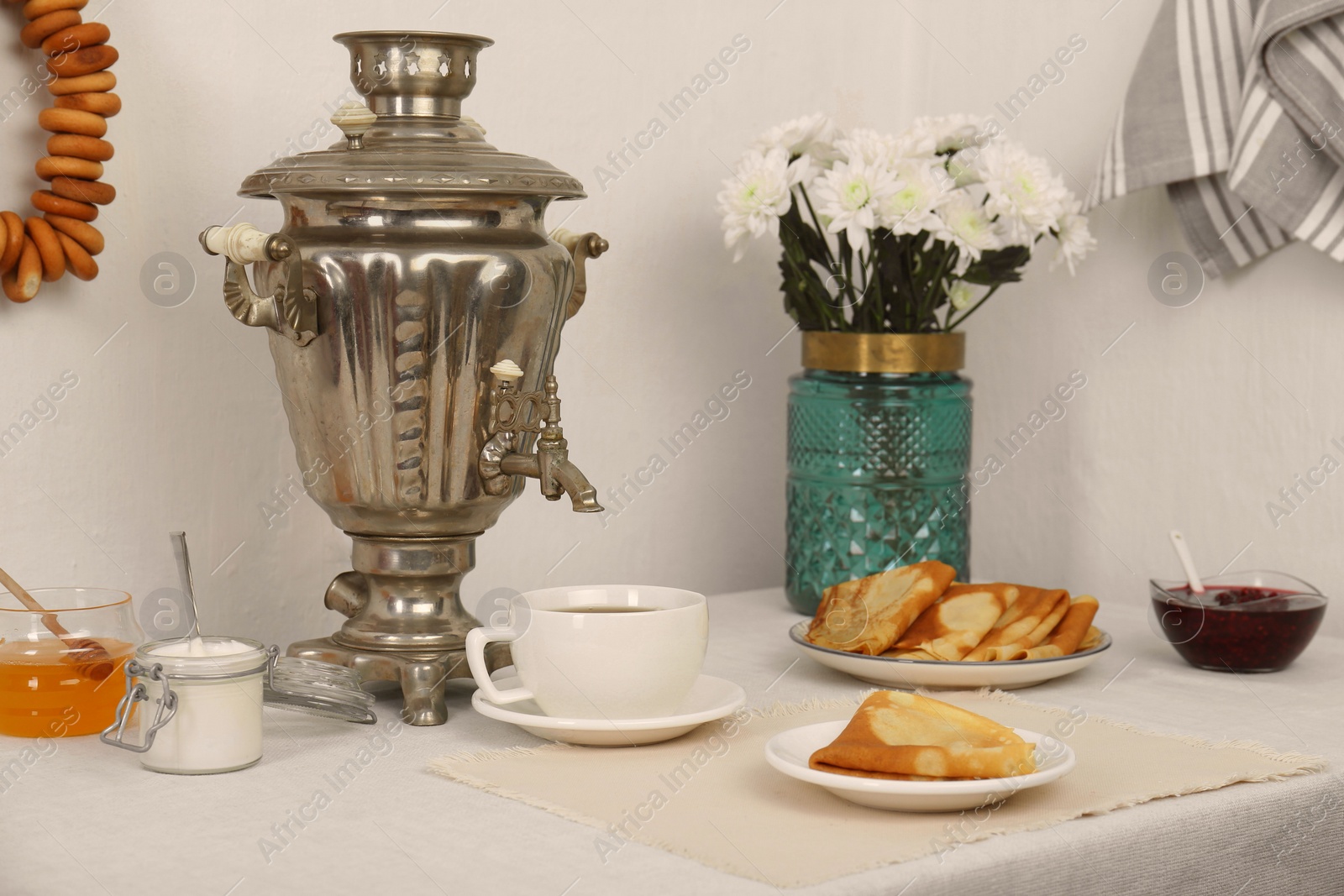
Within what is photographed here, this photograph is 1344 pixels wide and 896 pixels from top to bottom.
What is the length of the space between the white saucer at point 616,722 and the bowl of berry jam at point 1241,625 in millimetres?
418

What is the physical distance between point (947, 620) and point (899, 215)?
0.38 meters

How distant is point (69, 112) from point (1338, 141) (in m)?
1.05

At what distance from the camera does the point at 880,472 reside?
4.34ft

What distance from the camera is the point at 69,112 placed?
104 centimetres

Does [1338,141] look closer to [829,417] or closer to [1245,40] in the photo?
[1245,40]

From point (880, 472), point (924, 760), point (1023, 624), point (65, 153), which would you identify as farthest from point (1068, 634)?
point (65, 153)

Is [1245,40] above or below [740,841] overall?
above

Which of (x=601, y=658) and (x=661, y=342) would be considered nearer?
(x=601, y=658)

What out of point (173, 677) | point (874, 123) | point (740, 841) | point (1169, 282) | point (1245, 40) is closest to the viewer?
point (740, 841)

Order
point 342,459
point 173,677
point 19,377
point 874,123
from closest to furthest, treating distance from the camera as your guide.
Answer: point 173,677 → point 342,459 → point 19,377 → point 874,123

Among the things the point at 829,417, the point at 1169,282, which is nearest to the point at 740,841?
the point at 829,417

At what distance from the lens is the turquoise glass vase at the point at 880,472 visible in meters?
1.32

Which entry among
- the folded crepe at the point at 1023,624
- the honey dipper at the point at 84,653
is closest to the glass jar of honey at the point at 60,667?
the honey dipper at the point at 84,653

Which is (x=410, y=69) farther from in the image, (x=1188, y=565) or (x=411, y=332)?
(x=1188, y=565)
